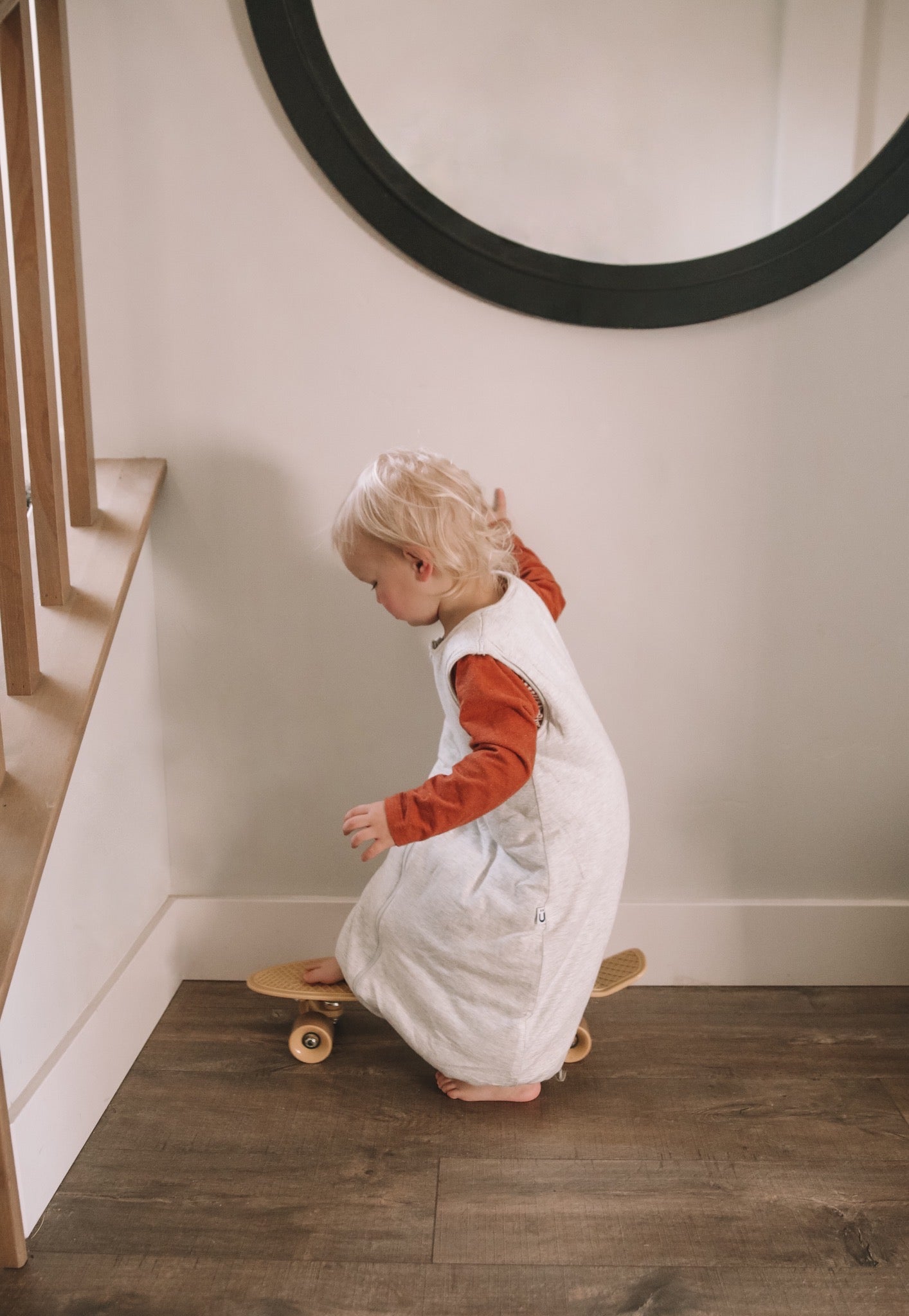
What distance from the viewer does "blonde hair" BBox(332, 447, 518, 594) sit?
1.15 m

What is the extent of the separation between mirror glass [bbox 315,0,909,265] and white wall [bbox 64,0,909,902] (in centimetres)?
13

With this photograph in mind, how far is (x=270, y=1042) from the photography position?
1380 millimetres

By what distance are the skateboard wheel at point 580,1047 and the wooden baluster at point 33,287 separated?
35.9 inches

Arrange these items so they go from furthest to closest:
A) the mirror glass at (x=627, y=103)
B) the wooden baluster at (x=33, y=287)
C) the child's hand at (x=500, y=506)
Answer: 1. the child's hand at (x=500, y=506)
2. the mirror glass at (x=627, y=103)
3. the wooden baluster at (x=33, y=287)

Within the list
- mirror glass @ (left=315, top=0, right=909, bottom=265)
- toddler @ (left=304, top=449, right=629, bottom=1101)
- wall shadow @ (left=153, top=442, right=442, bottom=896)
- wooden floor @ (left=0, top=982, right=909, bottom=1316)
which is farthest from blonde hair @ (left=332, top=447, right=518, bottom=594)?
wooden floor @ (left=0, top=982, right=909, bottom=1316)

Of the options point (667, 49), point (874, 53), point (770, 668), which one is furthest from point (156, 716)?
point (874, 53)

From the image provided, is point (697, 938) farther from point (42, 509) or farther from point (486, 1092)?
point (42, 509)

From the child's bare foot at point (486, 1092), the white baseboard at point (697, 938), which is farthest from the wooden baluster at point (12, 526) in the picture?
the child's bare foot at point (486, 1092)

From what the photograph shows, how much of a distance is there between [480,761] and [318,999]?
18.5 inches

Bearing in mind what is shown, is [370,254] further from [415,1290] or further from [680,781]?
[415,1290]

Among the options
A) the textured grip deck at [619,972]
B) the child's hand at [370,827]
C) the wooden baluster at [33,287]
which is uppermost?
the wooden baluster at [33,287]

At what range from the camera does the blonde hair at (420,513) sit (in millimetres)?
1151

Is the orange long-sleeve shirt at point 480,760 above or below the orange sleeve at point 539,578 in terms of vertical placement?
below

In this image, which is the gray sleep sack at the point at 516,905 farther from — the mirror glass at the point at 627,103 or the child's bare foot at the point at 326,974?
the mirror glass at the point at 627,103
